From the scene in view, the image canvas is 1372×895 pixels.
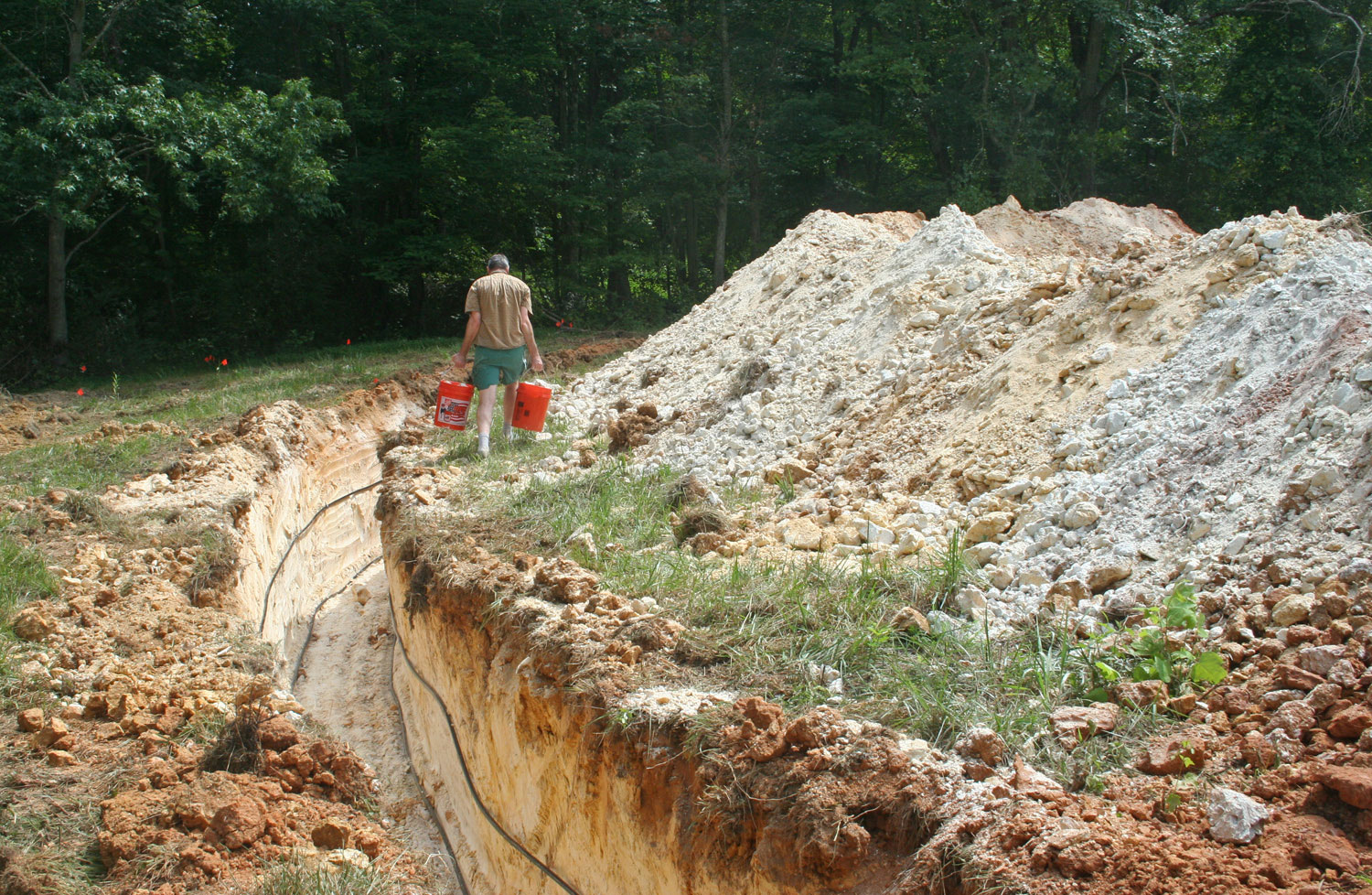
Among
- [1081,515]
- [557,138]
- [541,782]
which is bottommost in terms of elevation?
[541,782]

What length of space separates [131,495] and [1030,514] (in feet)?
20.9

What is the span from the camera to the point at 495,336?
7.53m

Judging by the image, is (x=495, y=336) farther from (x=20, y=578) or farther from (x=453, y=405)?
(x=20, y=578)

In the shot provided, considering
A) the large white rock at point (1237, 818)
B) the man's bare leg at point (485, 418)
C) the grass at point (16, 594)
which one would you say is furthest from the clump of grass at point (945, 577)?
the man's bare leg at point (485, 418)

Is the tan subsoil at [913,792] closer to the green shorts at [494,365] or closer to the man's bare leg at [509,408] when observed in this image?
the green shorts at [494,365]

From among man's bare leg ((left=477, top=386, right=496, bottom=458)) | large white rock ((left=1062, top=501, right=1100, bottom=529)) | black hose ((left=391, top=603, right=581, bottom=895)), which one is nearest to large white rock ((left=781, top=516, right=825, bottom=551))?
large white rock ((left=1062, top=501, right=1100, bottom=529))

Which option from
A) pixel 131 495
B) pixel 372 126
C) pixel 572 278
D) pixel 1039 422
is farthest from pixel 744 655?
pixel 372 126

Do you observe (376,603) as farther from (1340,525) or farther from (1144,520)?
(1340,525)

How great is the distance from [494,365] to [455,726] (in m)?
3.17

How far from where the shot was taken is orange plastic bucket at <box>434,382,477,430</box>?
7.72 meters

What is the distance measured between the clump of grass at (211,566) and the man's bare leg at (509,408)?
93.6 inches

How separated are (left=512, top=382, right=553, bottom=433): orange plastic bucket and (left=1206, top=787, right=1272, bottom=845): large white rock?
21.1 feet

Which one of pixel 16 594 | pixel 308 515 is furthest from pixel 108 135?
pixel 16 594

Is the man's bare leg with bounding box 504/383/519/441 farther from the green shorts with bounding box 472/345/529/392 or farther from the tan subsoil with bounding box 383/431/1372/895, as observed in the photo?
the tan subsoil with bounding box 383/431/1372/895
